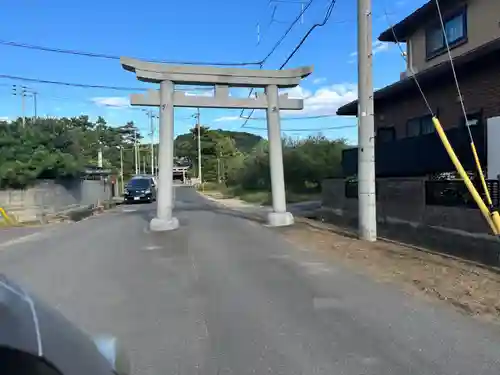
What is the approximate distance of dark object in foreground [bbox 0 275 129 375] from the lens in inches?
66.5

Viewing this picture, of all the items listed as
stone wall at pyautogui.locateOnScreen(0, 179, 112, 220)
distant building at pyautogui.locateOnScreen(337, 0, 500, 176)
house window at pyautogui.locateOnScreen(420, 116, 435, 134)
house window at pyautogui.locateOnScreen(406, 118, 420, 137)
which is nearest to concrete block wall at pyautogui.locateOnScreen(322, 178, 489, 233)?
distant building at pyautogui.locateOnScreen(337, 0, 500, 176)

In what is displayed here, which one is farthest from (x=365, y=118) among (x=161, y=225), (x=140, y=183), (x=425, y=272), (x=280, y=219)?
(x=140, y=183)

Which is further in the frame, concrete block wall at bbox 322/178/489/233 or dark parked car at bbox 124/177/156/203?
dark parked car at bbox 124/177/156/203

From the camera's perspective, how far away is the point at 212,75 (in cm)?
1845

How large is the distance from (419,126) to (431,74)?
10.2 feet

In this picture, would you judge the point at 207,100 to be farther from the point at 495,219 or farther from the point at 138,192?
the point at 138,192

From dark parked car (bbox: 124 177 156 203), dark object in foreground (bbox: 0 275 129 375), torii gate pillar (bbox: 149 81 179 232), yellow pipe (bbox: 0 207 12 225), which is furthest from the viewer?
dark parked car (bbox: 124 177 156 203)

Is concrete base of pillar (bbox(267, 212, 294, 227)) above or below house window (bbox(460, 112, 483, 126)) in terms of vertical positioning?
below

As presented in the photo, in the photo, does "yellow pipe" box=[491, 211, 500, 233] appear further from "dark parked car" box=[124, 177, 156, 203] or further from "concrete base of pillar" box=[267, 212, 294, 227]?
"dark parked car" box=[124, 177, 156, 203]

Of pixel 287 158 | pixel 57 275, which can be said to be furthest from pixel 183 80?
pixel 287 158

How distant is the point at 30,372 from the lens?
166cm

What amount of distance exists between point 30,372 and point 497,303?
634 cm

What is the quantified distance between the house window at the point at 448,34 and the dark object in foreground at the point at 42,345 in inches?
724

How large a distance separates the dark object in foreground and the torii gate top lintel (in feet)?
52.8
